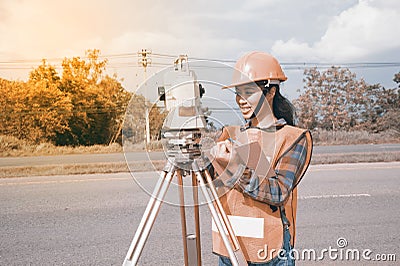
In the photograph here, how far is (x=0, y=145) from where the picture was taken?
975cm

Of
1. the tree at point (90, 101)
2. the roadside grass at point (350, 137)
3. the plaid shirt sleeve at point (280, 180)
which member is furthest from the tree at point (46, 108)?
the plaid shirt sleeve at point (280, 180)

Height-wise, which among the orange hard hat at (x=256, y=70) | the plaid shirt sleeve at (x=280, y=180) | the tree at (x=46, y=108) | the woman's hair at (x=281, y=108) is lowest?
the plaid shirt sleeve at (x=280, y=180)

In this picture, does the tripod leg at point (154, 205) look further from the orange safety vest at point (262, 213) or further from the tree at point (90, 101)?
the tree at point (90, 101)

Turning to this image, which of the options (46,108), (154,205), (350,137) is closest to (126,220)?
(154,205)

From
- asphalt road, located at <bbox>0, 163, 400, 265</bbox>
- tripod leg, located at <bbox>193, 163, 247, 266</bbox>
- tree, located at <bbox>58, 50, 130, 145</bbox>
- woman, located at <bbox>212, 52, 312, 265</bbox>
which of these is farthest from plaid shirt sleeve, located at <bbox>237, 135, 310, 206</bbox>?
tree, located at <bbox>58, 50, 130, 145</bbox>

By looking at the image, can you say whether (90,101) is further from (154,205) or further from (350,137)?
(154,205)

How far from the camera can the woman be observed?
1319 millimetres

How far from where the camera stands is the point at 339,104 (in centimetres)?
1203

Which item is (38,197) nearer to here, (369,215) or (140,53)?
(369,215)

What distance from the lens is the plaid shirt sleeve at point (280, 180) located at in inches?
51.1

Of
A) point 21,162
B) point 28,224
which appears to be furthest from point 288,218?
point 21,162

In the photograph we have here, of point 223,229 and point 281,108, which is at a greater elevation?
point 281,108

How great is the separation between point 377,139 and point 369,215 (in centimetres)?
847

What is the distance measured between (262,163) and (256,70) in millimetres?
309
